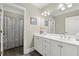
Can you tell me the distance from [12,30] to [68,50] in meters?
2.89

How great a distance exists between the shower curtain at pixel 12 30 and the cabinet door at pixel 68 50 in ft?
8.81

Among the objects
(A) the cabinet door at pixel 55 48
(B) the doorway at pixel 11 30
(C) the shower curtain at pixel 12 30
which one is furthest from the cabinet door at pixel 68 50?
(C) the shower curtain at pixel 12 30

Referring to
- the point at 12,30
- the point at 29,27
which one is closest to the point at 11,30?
the point at 12,30

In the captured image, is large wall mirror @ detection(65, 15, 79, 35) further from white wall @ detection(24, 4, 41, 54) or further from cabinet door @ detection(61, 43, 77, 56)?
white wall @ detection(24, 4, 41, 54)

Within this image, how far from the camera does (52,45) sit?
1.79 metres

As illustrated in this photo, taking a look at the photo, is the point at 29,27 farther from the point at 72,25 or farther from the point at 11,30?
the point at 72,25

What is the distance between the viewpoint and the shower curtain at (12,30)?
3.08 metres

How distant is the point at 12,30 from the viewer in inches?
132

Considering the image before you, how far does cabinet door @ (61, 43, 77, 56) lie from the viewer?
1257mm

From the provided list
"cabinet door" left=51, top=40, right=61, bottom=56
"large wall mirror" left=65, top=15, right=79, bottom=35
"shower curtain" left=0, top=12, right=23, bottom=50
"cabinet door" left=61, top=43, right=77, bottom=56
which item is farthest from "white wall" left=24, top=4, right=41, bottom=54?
"cabinet door" left=61, top=43, right=77, bottom=56

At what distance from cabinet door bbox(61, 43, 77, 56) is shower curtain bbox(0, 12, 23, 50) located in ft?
8.81

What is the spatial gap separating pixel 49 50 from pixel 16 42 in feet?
7.56

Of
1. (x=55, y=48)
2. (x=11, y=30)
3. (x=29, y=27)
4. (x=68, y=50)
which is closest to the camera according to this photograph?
(x=68, y=50)

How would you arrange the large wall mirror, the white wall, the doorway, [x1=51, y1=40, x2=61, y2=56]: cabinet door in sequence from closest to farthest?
[x1=51, y1=40, x2=61, y2=56]: cabinet door → the large wall mirror → the white wall → the doorway
